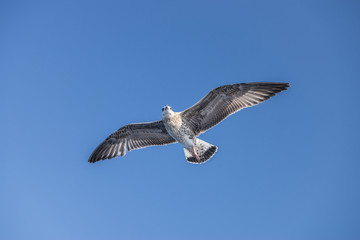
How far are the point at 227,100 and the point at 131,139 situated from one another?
350 centimetres

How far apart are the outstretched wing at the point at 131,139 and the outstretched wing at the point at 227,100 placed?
111cm

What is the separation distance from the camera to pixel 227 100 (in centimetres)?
892

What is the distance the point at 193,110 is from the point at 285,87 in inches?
104

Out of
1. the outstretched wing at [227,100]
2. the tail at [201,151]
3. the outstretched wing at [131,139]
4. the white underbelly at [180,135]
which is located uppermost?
the outstretched wing at [131,139]

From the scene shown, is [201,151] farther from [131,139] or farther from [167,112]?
[131,139]

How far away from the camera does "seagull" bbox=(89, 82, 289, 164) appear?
8805 millimetres

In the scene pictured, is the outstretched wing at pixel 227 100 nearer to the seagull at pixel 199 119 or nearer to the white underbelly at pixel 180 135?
the seagull at pixel 199 119

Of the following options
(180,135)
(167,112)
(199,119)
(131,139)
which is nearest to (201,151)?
(180,135)

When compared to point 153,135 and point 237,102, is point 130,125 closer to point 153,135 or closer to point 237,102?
point 153,135

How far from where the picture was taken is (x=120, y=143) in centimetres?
1041

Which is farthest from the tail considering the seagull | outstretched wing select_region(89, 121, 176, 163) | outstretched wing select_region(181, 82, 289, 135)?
outstretched wing select_region(89, 121, 176, 163)

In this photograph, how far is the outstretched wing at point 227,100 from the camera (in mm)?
8742

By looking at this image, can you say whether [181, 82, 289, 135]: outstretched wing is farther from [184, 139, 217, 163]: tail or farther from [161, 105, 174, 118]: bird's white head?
[184, 139, 217, 163]: tail

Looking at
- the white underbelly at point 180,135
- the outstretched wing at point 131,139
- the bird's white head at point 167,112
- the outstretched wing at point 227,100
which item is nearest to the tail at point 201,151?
the white underbelly at point 180,135
